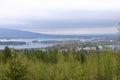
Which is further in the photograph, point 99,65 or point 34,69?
point 34,69

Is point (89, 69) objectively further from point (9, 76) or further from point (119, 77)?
point (9, 76)

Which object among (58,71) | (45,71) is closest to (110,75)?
(58,71)

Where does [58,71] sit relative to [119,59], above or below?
below

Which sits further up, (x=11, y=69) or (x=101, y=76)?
(x=11, y=69)

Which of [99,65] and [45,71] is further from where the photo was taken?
[45,71]

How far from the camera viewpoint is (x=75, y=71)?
32688 mm

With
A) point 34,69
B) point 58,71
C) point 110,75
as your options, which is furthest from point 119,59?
point 34,69

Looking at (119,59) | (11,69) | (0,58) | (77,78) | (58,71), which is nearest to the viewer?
(11,69)

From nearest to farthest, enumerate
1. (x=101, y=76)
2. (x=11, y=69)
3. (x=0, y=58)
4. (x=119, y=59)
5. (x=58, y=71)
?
(x=11, y=69), (x=119, y=59), (x=101, y=76), (x=58, y=71), (x=0, y=58)

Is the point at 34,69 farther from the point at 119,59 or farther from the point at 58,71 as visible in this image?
the point at 119,59

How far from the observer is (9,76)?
Result: 897 inches

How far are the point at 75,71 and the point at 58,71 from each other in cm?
322

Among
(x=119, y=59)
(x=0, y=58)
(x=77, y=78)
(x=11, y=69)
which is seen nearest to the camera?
(x=11, y=69)

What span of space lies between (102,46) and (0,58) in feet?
78.9
